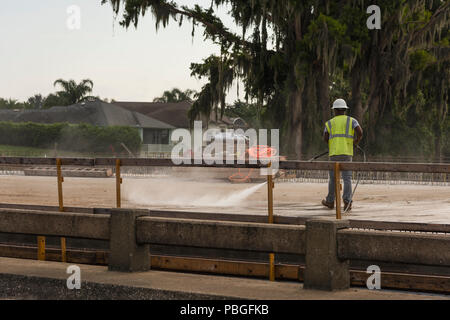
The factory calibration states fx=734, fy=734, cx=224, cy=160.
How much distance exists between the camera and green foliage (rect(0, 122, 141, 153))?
6200cm

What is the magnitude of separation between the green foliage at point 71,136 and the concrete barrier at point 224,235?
53056 mm

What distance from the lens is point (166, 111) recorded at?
8212cm

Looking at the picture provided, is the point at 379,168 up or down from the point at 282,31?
down

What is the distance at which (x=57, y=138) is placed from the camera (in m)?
65.2

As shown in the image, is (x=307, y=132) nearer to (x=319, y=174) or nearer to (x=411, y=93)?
(x=411, y=93)

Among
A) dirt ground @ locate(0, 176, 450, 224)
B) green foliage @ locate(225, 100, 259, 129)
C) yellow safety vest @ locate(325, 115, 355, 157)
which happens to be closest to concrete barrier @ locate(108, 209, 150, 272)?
dirt ground @ locate(0, 176, 450, 224)

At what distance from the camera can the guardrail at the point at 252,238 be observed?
24.9 ft

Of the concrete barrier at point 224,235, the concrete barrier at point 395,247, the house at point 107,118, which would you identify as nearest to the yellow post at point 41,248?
the concrete barrier at point 224,235

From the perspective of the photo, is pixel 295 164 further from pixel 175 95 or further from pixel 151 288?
pixel 175 95

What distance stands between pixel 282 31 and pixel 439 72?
28.3ft

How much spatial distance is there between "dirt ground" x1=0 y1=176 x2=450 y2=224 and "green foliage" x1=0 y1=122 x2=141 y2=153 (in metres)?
35.4

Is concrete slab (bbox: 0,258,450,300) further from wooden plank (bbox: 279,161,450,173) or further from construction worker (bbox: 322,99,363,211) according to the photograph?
construction worker (bbox: 322,99,363,211)
